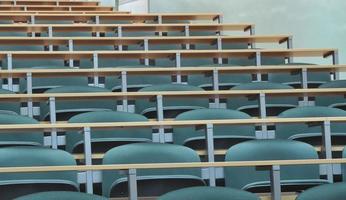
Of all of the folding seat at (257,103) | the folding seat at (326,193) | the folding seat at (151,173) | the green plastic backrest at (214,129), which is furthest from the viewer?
the folding seat at (257,103)

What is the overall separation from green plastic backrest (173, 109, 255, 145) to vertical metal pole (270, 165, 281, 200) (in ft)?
2.41

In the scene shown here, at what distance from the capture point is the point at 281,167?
2.44 m

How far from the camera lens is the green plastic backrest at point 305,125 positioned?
9.80 feet

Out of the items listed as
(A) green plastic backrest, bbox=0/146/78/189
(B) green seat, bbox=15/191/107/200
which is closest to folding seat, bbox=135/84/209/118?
(A) green plastic backrest, bbox=0/146/78/189

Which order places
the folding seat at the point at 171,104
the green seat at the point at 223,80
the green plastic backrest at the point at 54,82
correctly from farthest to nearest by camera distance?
the green seat at the point at 223,80 → the green plastic backrest at the point at 54,82 → the folding seat at the point at 171,104

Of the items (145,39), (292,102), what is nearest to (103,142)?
(292,102)

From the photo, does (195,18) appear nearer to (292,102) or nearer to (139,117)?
(292,102)

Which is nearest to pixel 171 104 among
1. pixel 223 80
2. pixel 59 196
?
pixel 223 80

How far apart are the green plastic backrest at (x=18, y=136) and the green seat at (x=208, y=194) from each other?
0.91 m

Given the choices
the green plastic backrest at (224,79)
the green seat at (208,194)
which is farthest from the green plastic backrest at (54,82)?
the green seat at (208,194)

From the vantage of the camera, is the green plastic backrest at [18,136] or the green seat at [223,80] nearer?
the green plastic backrest at [18,136]

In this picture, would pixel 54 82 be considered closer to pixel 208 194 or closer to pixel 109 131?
pixel 109 131

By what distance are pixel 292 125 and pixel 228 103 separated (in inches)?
19.1

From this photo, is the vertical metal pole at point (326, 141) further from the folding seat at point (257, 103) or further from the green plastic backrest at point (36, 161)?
the green plastic backrest at point (36, 161)
